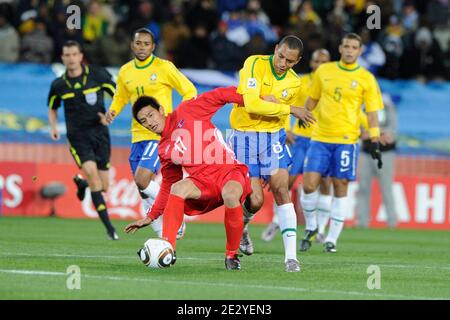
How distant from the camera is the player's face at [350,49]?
15.4 meters

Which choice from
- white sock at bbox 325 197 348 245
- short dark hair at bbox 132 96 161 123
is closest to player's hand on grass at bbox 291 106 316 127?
short dark hair at bbox 132 96 161 123

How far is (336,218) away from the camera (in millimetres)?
15602

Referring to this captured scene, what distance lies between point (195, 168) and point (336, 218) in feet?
16.1

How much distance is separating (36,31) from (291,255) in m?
12.9

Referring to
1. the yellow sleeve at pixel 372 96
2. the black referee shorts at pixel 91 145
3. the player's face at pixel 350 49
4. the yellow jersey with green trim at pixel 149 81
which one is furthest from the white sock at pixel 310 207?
the black referee shorts at pixel 91 145

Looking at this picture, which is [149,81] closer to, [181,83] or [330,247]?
[181,83]

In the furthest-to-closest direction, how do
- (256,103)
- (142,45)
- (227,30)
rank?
(227,30) → (142,45) → (256,103)

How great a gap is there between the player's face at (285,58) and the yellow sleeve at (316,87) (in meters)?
3.27

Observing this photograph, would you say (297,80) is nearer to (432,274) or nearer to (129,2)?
(432,274)

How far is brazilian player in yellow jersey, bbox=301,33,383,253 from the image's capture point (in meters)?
15.5

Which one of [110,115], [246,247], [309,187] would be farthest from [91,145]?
[246,247]

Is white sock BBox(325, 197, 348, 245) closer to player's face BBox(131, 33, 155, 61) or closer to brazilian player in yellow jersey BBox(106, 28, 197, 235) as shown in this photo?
brazilian player in yellow jersey BBox(106, 28, 197, 235)

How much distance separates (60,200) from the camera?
22328 millimetres
